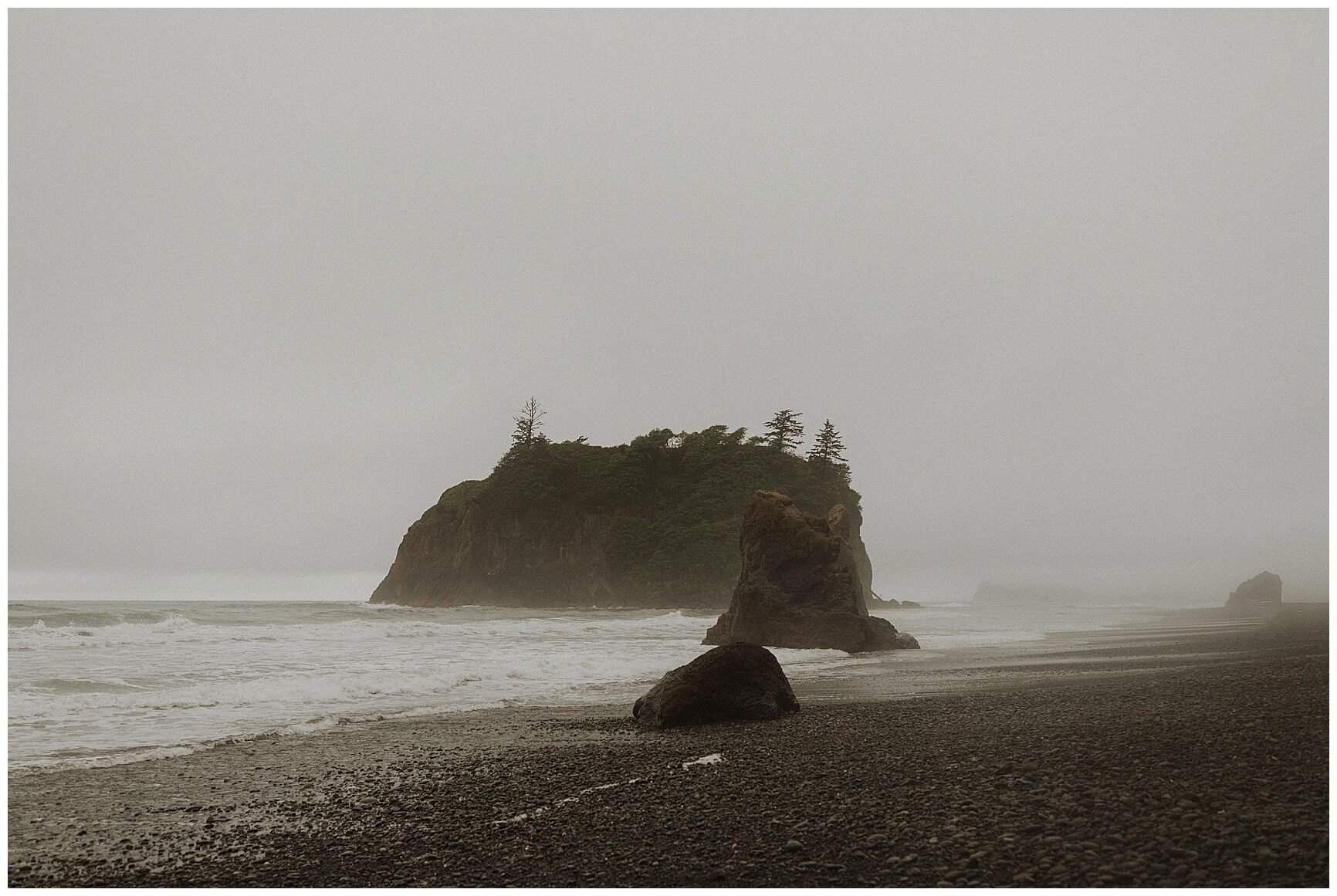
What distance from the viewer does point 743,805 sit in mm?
6578

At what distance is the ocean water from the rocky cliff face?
46.5m

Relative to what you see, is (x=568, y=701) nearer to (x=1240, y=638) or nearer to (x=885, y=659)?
(x=885, y=659)

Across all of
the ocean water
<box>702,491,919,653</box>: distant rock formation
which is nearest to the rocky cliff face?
<box>702,491,919,653</box>: distant rock formation

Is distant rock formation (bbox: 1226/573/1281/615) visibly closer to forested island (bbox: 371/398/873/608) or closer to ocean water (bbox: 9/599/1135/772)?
forested island (bbox: 371/398/873/608)

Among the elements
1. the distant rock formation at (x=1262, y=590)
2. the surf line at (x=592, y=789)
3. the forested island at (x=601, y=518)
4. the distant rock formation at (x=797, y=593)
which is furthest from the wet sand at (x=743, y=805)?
the distant rock formation at (x=1262, y=590)

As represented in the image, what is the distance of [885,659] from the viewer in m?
24.0

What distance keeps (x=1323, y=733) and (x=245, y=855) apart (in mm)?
9742

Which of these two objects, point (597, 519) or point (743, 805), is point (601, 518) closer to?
point (597, 519)

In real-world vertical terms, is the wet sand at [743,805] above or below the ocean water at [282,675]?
above

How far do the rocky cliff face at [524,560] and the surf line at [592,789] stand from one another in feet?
220

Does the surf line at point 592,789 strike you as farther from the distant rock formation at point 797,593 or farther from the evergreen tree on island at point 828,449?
the evergreen tree on island at point 828,449

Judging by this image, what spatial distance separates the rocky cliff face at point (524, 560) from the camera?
263ft

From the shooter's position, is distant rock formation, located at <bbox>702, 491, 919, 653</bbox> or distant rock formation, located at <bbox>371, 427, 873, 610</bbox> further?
distant rock formation, located at <bbox>371, 427, 873, 610</bbox>

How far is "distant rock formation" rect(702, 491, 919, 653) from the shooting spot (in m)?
28.5
